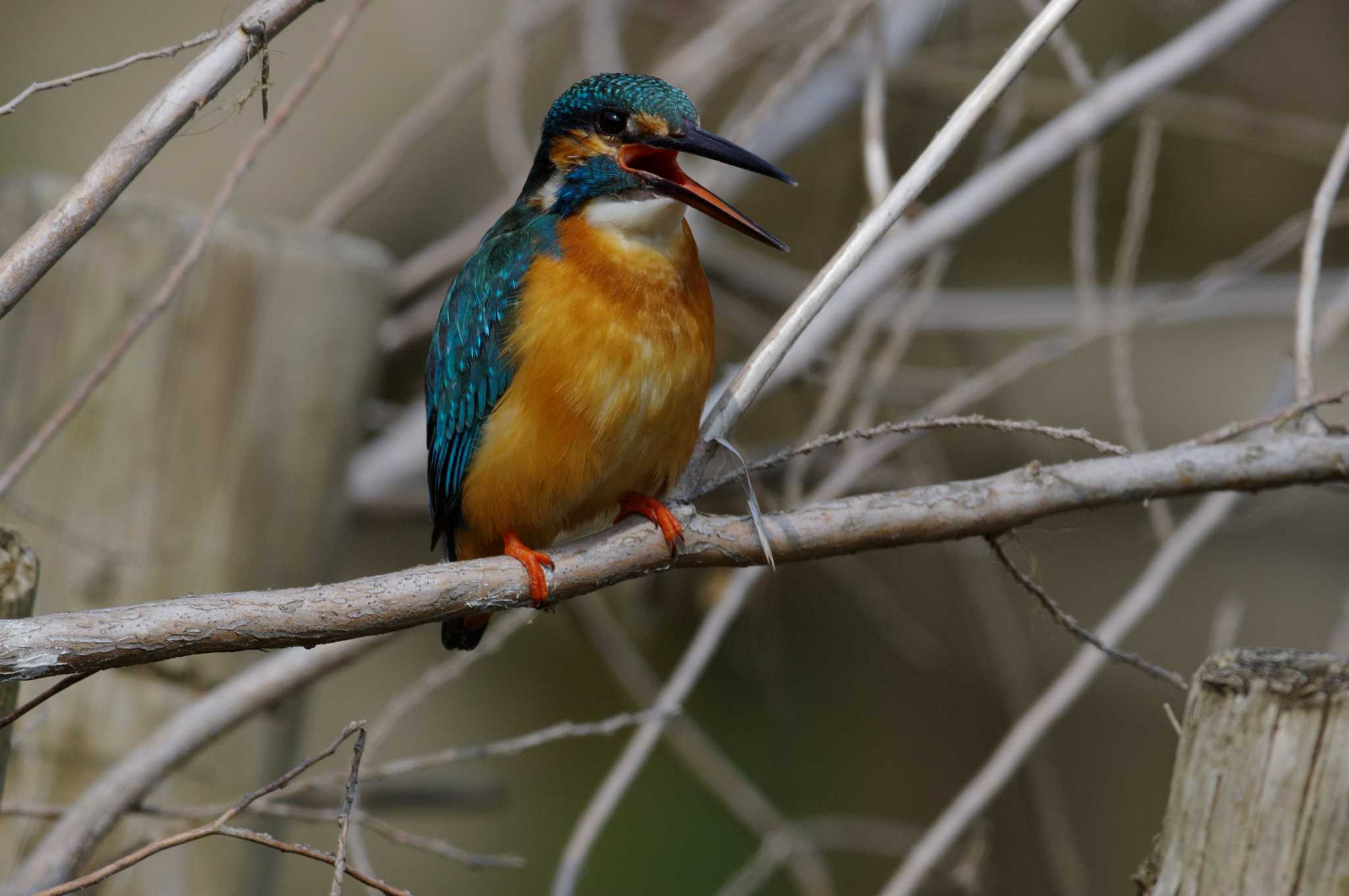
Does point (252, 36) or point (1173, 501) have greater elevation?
point (1173, 501)

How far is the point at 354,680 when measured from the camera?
4.79 m

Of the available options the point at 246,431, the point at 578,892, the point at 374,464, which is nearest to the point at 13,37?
the point at 374,464

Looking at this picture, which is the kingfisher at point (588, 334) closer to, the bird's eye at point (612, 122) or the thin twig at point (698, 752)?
the bird's eye at point (612, 122)

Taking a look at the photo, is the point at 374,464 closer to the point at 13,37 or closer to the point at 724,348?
the point at 724,348

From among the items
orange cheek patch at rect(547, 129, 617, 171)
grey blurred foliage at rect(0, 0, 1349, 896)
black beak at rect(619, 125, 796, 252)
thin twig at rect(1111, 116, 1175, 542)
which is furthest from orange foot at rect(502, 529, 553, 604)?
grey blurred foliage at rect(0, 0, 1349, 896)

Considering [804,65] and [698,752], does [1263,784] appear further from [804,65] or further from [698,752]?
[698,752]

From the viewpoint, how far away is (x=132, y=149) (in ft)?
4.57

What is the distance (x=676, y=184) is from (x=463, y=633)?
95 cm

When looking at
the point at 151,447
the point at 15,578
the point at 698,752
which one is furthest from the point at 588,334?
the point at 698,752

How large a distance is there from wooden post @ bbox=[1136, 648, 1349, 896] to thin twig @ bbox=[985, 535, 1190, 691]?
0.48 m

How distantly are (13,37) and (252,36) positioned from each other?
3539 mm

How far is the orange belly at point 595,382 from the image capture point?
216 cm

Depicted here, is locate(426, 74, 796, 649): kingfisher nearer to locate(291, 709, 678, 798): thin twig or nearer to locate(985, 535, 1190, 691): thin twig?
locate(291, 709, 678, 798): thin twig

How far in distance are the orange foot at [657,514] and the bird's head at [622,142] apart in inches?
19.2
